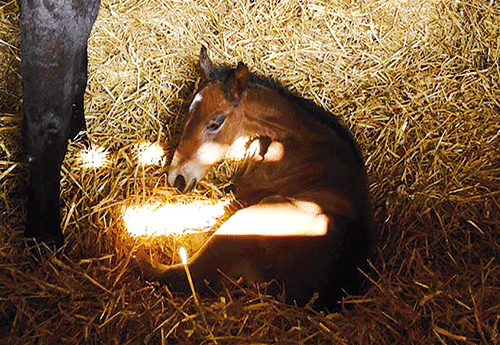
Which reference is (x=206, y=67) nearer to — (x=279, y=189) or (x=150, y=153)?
(x=150, y=153)

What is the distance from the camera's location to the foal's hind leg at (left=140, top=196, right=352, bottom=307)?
7.76ft

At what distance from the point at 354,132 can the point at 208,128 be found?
99 cm

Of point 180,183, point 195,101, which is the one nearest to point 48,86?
point 195,101

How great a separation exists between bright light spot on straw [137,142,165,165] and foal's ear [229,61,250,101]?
2.11 ft

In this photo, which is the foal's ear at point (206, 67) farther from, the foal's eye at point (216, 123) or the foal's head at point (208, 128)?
the foal's eye at point (216, 123)

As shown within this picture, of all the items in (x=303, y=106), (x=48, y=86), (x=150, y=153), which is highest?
(x=48, y=86)

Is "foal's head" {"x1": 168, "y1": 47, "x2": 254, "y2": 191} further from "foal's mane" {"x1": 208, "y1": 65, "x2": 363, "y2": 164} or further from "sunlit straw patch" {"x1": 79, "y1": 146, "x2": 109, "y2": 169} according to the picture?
"sunlit straw patch" {"x1": 79, "y1": 146, "x2": 109, "y2": 169}

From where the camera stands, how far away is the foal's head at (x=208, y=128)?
3.05 m

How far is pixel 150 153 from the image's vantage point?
11.2 feet

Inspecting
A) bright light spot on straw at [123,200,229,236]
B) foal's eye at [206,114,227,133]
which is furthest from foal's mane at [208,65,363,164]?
bright light spot on straw at [123,200,229,236]

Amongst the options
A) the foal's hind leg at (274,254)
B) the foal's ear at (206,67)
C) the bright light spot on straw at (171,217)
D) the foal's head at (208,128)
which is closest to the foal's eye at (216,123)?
the foal's head at (208,128)

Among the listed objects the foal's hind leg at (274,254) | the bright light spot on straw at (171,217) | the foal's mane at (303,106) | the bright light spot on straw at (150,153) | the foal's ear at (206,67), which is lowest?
the bright light spot on straw at (171,217)

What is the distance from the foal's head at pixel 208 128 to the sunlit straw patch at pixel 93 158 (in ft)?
1.39

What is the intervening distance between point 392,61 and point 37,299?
2.74m
